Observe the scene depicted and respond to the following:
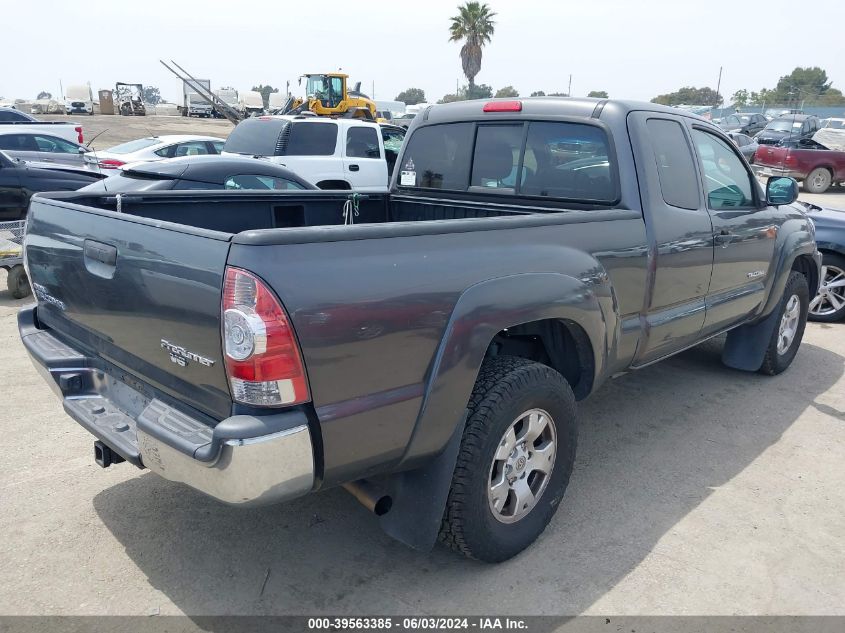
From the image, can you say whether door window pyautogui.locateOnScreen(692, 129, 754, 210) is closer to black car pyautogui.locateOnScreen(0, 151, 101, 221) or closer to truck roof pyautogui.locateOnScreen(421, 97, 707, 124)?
truck roof pyautogui.locateOnScreen(421, 97, 707, 124)

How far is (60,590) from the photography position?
2658 millimetres

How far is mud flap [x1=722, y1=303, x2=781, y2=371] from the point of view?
5105 millimetres

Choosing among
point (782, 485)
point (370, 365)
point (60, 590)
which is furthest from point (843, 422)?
point (60, 590)

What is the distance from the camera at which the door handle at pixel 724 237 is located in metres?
4.03

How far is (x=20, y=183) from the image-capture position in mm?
8156

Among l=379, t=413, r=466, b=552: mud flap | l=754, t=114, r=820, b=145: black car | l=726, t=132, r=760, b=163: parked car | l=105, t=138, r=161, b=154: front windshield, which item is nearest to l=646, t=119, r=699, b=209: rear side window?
l=379, t=413, r=466, b=552: mud flap

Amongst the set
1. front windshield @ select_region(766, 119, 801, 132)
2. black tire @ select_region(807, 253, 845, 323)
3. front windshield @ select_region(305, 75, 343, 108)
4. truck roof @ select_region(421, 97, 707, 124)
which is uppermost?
front windshield @ select_region(305, 75, 343, 108)

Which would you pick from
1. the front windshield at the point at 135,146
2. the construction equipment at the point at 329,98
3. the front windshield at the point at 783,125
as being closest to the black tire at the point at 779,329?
the front windshield at the point at 135,146

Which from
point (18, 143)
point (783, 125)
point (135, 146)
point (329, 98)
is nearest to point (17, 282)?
point (135, 146)

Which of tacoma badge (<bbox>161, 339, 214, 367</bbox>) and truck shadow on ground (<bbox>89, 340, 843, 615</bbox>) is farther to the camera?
truck shadow on ground (<bbox>89, 340, 843, 615</bbox>)

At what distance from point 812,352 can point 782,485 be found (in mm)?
2971

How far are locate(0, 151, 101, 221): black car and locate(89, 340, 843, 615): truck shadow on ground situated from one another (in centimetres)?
614

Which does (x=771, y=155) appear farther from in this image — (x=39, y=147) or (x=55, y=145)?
(x=39, y=147)

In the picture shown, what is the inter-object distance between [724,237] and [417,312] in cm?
262
